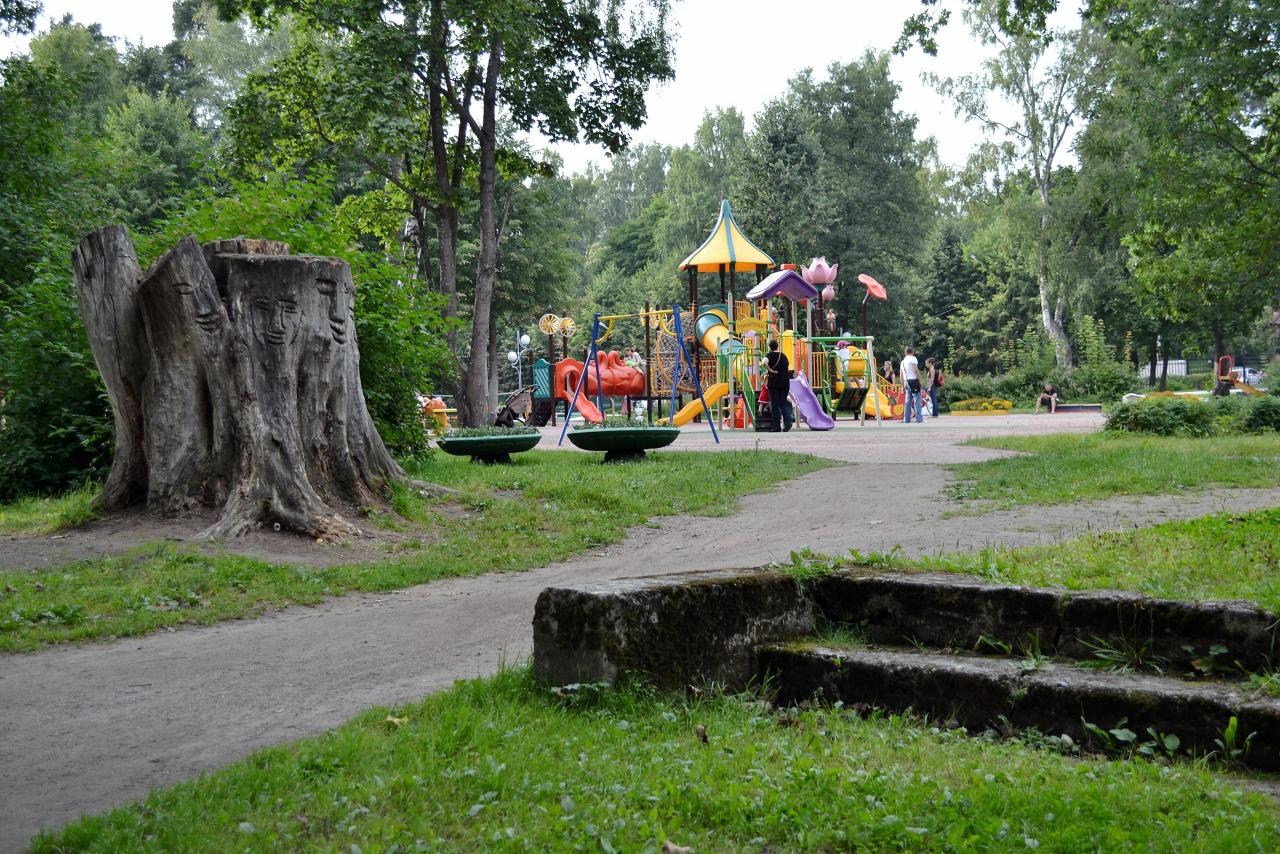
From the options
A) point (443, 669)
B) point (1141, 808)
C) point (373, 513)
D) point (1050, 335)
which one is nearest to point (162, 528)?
point (373, 513)

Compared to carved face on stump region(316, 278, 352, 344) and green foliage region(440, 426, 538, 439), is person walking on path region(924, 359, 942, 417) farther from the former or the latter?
carved face on stump region(316, 278, 352, 344)

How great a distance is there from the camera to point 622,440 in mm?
15914

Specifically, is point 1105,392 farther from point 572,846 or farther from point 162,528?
point 572,846

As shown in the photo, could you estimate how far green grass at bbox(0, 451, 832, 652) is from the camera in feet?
22.1

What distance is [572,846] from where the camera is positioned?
9.99 feet

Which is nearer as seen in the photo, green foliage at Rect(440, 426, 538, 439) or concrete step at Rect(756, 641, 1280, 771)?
concrete step at Rect(756, 641, 1280, 771)

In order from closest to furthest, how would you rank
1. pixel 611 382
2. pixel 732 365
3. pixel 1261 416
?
1. pixel 1261 416
2. pixel 732 365
3. pixel 611 382

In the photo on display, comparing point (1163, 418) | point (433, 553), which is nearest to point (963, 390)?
point (1163, 418)

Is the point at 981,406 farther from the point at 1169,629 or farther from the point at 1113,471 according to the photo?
the point at 1169,629

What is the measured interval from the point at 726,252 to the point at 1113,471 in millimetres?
19283

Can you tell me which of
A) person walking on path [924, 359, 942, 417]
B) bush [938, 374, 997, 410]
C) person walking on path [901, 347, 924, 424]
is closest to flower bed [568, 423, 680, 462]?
person walking on path [901, 347, 924, 424]

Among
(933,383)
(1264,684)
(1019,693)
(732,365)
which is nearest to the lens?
(1264,684)

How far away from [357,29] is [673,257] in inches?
1665

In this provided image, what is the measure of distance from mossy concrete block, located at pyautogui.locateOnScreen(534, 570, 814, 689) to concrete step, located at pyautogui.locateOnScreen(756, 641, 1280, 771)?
7.5 inches
